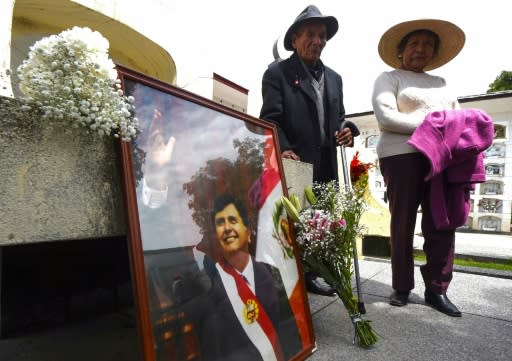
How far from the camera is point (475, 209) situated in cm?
2398

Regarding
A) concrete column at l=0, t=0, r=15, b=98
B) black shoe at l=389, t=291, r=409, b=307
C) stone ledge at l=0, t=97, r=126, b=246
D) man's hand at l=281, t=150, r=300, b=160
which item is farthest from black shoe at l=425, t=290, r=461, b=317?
concrete column at l=0, t=0, r=15, b=98

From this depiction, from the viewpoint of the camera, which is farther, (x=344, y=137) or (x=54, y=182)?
(x=344, y=137)

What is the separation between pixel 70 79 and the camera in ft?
3.37

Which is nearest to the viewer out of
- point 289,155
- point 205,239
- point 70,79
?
point 70,79

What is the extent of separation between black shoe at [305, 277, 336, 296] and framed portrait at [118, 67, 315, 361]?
0.91 metres

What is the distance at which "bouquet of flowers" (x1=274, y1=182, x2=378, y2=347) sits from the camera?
1850mm

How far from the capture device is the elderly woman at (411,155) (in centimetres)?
245

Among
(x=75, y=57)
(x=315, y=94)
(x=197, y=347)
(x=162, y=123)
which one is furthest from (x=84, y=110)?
(x=315, y=94)

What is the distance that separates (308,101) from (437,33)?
1.15m

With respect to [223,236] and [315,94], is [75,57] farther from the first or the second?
[315,94]

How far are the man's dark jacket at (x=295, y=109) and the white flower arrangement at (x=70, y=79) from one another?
1565mm

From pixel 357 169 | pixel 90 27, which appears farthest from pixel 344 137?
pixel 90 27

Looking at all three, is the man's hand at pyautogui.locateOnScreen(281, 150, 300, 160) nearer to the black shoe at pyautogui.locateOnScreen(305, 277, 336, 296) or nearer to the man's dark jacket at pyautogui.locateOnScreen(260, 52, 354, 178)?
the man's dark jacket at pyautogui.locateOnScreen(260, 52, 354, 178)

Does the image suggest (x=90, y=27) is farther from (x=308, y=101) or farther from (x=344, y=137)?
(x=344, y=137)
